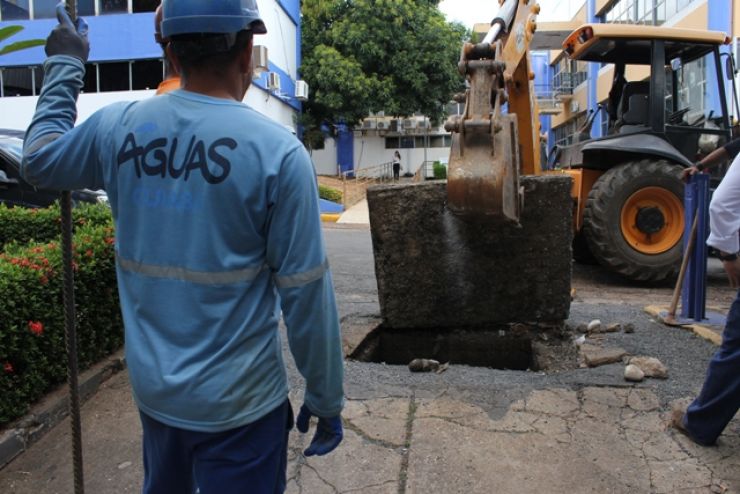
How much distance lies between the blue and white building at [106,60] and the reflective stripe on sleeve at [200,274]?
16159 mm

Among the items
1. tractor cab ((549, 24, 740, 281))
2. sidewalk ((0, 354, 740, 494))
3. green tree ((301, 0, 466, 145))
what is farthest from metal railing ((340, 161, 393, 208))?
sidewalk ((0, 354, 740, 494))

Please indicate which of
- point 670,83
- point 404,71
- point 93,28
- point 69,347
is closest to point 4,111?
point 93,28

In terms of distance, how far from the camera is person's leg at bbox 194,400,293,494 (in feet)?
5.07

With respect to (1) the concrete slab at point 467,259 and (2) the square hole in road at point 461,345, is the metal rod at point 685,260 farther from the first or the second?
(2) the square hole in road at point 461,345

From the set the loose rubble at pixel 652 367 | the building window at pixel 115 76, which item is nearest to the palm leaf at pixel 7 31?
the loose rubble at pixel 652 367

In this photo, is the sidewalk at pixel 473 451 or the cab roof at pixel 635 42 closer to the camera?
the sidewalk at pixel 473 451

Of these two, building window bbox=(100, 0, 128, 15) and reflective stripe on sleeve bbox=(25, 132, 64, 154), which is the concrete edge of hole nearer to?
reflective stripe on sleeve bbox=(25, 132, 64, 154)

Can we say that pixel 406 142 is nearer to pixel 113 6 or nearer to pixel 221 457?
pixel 113 6

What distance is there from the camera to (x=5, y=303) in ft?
10.1

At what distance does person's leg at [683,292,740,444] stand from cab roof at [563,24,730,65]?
197 inches

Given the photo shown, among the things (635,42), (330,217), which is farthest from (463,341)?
(330,217)

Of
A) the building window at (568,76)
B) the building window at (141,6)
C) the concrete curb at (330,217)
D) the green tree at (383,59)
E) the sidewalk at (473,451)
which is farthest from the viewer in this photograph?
the building window at (568,76)

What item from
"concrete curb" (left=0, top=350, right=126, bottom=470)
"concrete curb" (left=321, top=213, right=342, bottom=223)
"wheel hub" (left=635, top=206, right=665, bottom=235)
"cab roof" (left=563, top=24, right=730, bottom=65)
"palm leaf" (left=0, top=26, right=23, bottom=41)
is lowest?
"concrete curb" (left=0, top=350, right=126, bottom=470)

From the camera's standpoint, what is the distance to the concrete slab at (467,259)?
450cm
